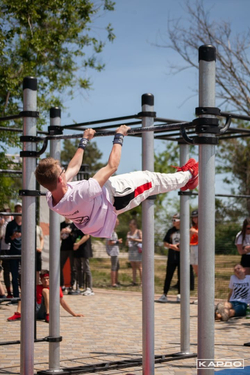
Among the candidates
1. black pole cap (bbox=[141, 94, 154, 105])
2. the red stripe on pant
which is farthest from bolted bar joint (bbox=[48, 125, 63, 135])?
the red stripe on pant

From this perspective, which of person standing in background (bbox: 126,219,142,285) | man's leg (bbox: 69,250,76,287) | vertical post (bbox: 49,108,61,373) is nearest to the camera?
vertical post (bbox: 49,108,61,373)

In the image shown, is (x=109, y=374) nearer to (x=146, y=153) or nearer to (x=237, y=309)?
(x=146, y=153)

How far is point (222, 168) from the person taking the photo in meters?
28.3

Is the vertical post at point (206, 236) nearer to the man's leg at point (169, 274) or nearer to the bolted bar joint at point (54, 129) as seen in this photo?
the bolted bar joint at point (54, 129)

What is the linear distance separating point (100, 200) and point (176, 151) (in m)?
32.0

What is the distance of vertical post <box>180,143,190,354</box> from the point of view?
22.5ft

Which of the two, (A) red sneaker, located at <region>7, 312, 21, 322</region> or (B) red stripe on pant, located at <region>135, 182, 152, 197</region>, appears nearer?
(B) red stripe on pant, located at <region>135, 182, 152, 197</region>

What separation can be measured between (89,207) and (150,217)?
3.35 feet

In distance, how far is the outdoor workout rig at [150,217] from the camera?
4230 mm

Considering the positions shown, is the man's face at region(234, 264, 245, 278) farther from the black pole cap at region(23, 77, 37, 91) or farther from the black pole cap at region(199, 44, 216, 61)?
the black pole cap at region(199, 44, 216, 61)

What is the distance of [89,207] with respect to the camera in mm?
4812

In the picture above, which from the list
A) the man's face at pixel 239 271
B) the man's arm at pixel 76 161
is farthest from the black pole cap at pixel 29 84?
the man's face at pixel 239 271

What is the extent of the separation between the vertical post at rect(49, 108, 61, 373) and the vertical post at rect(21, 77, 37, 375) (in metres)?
0.54

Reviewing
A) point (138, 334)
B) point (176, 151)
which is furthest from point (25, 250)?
point (176, 151)
